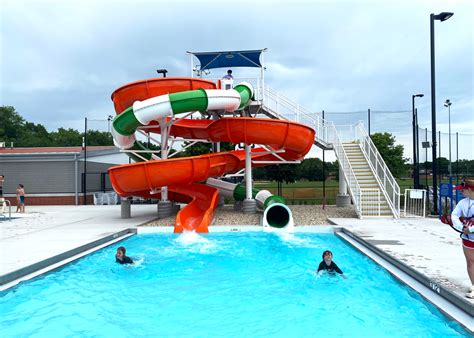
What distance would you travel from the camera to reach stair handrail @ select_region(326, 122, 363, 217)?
13.1 m

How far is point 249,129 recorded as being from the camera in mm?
12766

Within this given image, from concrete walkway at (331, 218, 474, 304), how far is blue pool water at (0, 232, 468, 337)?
51cm

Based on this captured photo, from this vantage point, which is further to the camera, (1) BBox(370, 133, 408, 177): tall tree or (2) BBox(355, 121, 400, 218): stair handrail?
(1) BBox(370, 133, 408, 177): tall tree

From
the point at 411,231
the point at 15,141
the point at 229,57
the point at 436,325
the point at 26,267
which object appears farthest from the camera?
the point at 15,141

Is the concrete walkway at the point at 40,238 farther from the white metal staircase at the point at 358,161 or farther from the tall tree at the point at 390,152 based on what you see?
the tall tree at the point at 390,152

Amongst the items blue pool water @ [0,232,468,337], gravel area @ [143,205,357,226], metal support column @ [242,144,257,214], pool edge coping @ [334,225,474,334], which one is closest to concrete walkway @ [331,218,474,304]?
pool edge coping @ [334,225,474,334]

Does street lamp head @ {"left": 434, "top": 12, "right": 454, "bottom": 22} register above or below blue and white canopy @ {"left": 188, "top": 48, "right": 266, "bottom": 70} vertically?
above

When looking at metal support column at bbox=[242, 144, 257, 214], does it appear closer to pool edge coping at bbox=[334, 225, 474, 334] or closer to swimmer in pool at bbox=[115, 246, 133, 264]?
pool edge coping at bbox=[334, 225, 474, 334]

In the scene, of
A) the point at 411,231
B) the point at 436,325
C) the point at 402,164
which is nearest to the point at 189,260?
the point at 436,325

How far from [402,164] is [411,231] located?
43.6m

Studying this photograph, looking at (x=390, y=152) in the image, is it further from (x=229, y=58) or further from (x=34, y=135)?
(x=34, y=135)

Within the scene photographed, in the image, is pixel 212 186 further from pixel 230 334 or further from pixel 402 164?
pixel 402 164

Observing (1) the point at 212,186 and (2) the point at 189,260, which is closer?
(2) the point at 189,260

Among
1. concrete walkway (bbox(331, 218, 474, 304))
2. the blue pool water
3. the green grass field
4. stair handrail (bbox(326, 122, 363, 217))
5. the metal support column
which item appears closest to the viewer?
the blue pool water
